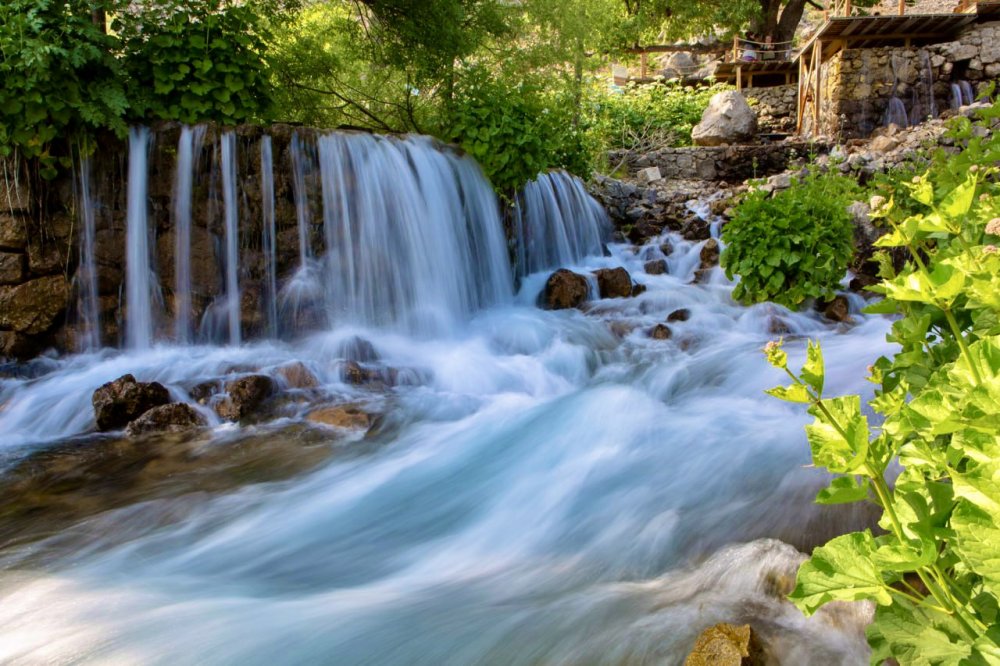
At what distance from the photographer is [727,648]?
6.66 feet

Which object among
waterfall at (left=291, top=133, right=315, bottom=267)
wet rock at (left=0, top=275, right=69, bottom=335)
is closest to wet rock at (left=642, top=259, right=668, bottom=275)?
waterfall at (left=291, top=133, right=315, bottom=267)

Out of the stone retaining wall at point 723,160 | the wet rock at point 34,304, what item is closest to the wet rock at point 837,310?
the wet rock at point 34,304

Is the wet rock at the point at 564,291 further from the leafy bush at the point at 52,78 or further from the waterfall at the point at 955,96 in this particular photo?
the waterfall at the point at 955,96

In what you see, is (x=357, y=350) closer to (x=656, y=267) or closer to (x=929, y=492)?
(x=656, y=267)

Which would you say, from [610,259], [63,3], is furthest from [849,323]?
[63,3]

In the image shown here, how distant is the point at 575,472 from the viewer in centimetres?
409

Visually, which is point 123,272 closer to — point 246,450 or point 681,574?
point 246,450

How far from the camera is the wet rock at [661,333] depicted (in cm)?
715

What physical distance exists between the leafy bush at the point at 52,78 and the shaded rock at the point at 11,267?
29.7 inches

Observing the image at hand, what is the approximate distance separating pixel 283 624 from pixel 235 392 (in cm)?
291

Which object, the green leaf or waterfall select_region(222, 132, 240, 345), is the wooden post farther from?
the green leaf

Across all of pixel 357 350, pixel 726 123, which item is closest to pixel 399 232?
pixel 357 350

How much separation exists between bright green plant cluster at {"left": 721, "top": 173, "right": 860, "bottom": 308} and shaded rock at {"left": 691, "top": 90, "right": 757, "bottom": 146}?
A: 30.5 feet

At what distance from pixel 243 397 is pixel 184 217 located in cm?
237
